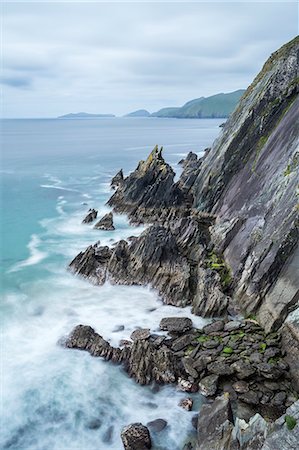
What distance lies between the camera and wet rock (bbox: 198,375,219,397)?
702 inches

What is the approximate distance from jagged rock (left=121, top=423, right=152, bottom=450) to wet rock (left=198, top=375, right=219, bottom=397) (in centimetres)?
349

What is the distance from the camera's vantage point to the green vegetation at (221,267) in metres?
26.6

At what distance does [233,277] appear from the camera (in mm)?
26484

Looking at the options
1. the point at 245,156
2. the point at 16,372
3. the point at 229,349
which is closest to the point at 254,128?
the point at 245,156

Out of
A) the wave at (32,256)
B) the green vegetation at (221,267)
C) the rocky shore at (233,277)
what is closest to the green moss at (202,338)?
the rocky shore at (233,277)

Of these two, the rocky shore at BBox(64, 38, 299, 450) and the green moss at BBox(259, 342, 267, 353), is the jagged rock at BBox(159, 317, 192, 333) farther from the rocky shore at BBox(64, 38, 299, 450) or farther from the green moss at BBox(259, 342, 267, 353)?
the green moss at BBox(259, 342, 267, 353)

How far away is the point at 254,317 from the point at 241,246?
6.61 meters

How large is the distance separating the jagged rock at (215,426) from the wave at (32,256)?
886 inches

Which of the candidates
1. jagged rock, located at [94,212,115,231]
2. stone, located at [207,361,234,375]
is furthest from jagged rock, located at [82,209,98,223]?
stone, located at [207,361,234,375]

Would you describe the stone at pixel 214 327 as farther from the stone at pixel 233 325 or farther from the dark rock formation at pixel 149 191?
the dark rock formation at pixel 149 191

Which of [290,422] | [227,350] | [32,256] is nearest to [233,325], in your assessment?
[227,350]

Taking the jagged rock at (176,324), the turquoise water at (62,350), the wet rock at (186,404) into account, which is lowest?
the turquoise water at (62,350)

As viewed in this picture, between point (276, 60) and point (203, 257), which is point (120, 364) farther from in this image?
point (276, 60)

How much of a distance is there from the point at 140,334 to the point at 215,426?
8262mm
